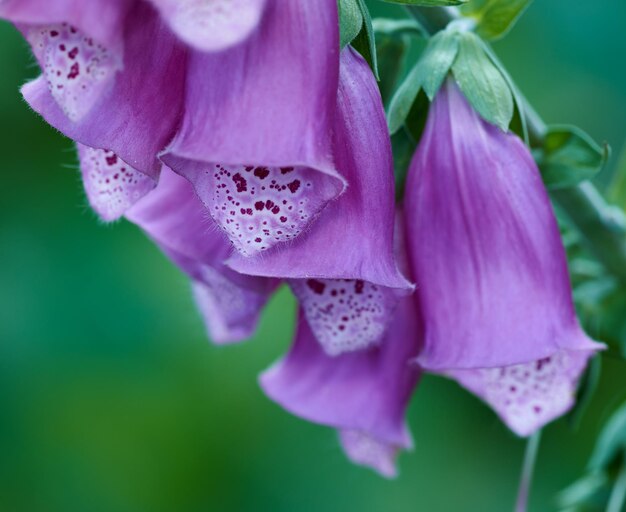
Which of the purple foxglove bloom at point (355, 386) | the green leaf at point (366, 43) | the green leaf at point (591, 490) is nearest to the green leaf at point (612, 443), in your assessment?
the green leaf at point (591, 490)

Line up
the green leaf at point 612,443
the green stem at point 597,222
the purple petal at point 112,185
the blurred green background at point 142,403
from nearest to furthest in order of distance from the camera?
the purple petal at point 112,185
the green stem at point 597,222
the green leaf at point 612,443
the blurred green background at point 142,403

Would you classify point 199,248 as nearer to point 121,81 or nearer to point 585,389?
point 121,81

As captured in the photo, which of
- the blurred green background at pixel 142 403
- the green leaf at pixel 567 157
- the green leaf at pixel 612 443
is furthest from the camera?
the blurred green background at pixel 142 403

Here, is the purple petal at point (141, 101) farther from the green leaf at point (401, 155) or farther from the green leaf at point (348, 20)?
the green leaf at point (401, 155)

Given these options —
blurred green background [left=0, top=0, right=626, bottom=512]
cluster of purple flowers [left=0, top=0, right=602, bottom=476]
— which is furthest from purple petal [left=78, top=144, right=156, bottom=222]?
blurred green background [left=0, top=0, right=626, bottom=512]

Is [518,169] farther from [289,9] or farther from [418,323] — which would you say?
[289,9]

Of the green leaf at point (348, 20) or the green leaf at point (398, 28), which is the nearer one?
the green leaf at point (348, 20)

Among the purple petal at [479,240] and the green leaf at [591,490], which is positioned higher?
the purple petal at [479,240]

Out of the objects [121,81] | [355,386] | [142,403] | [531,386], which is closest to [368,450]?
[355,386]

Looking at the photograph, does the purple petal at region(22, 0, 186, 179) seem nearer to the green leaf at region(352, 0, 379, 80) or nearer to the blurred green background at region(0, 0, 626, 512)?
the green leaf at region(352, 0, 379, 80)

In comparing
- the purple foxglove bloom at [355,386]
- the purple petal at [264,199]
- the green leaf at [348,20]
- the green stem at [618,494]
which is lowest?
the green stem at [618,494]
